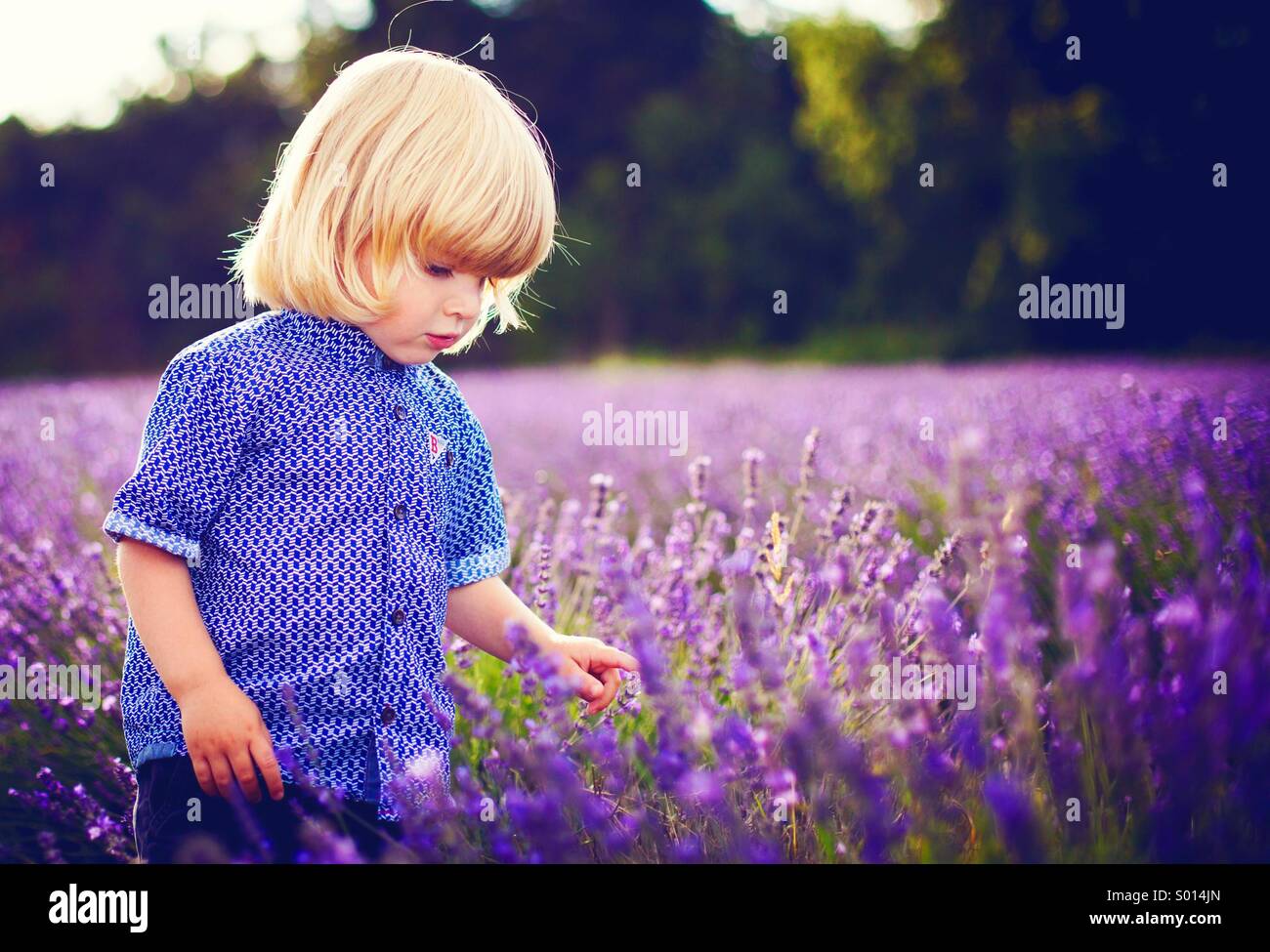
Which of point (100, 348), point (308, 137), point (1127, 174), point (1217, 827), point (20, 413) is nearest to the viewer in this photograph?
point (1217, 827)

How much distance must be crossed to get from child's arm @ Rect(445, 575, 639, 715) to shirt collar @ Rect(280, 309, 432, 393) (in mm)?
394

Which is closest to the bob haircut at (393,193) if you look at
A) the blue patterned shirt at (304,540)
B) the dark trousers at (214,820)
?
the blue patterned shirt at (304,540)

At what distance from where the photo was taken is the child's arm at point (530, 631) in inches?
63.7

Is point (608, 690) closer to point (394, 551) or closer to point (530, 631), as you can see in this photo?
point (530, 631)

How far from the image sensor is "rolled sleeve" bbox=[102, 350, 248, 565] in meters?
1.38

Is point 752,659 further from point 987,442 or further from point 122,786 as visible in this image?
point 987,442

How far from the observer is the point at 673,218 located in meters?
13.0

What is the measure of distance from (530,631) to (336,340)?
1.72ft

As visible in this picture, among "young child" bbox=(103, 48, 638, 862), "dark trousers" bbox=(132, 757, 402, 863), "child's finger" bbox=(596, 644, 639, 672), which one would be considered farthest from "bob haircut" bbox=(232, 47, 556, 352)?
"dark trousers" bbox=(132, 757, 402, 863)

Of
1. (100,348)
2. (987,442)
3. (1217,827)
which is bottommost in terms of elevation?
(1217,827)

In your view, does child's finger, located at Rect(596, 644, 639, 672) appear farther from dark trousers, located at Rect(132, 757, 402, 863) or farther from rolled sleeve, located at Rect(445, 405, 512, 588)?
dark trousers, located at Rect(132, 757, 402, 863)

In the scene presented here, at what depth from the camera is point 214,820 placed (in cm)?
141
